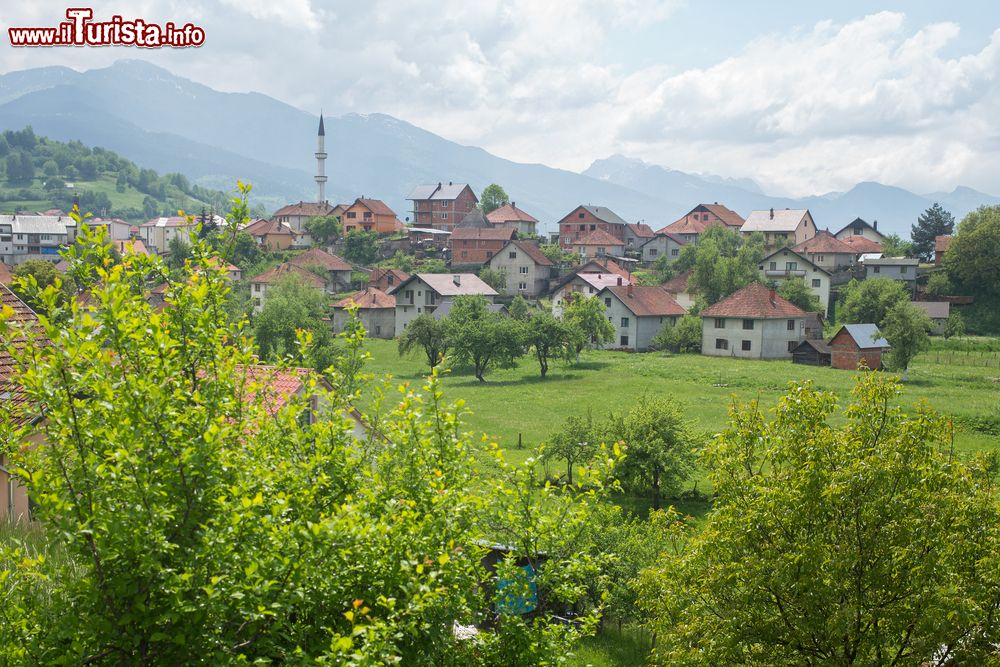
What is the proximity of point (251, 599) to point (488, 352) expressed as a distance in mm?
53552

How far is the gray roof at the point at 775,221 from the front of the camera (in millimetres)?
109312

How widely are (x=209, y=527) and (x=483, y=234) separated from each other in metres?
99.2

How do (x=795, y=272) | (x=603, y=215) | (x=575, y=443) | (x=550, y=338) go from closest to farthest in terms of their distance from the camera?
(x=575, y=443), (x=550, y=338), (x=795, y=272), (x=603, y=215)

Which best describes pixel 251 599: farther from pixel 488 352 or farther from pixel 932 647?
pixel 488 352

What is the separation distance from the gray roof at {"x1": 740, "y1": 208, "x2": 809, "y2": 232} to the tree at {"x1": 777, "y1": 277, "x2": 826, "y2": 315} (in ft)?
103

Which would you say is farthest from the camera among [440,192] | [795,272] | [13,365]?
[440,192]

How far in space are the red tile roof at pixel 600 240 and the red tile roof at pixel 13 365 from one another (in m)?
98.6

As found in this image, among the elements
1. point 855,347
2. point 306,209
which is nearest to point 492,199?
point 306,209

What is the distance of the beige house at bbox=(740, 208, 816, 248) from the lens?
109 m

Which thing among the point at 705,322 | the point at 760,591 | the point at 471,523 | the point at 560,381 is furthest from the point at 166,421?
the point at 705,322

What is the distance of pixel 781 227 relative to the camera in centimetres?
10969

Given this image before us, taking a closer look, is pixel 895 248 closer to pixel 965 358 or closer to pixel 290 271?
pixel 965 358

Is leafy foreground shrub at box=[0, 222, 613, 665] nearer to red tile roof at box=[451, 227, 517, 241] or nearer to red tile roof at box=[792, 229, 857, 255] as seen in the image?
red tile roof at box=[792, 229, 857, 255]

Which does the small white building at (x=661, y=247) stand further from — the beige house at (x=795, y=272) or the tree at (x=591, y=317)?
the tree at (x=591, y=317)
